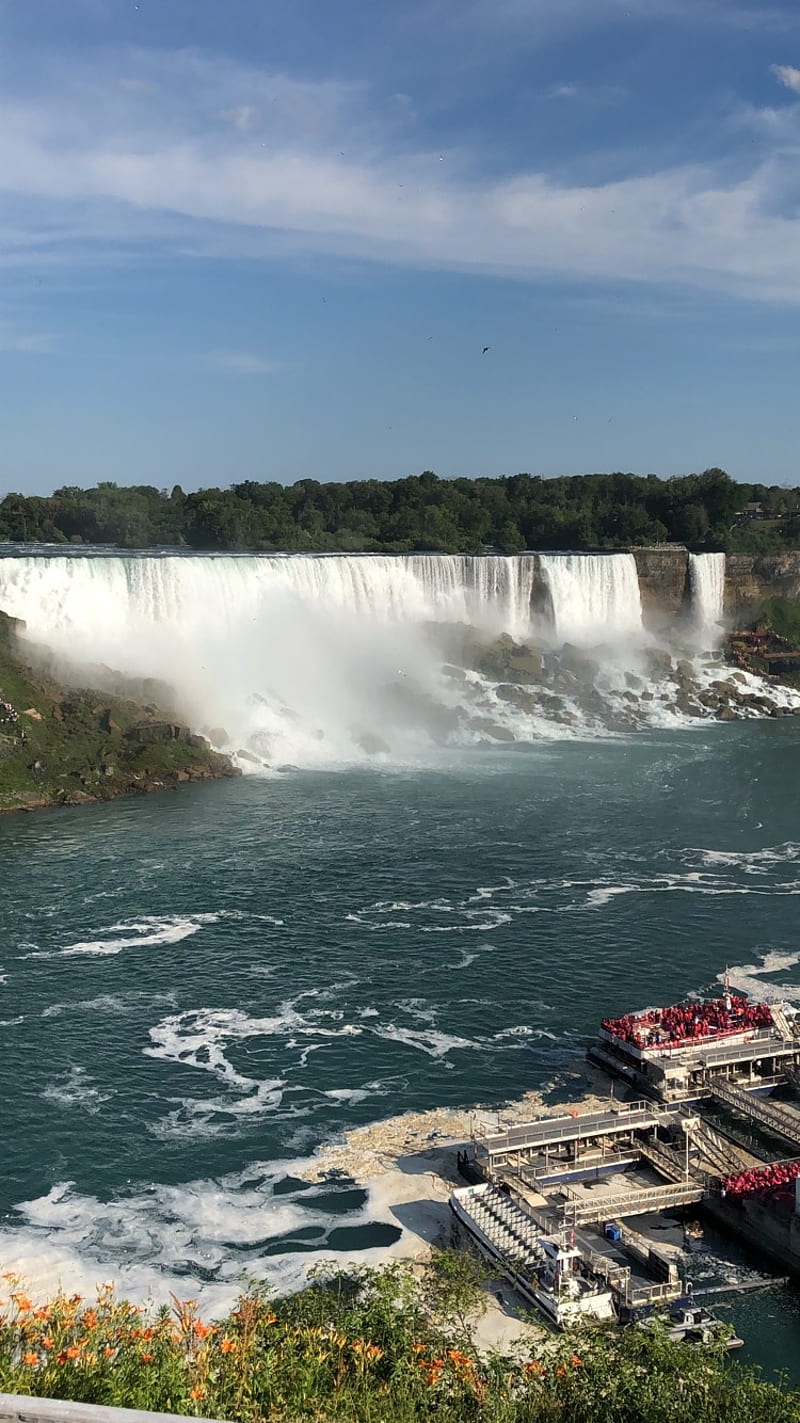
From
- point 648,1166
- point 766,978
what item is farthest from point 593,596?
point 648,1166

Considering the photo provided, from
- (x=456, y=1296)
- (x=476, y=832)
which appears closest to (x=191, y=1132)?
(x=456, y=1296)

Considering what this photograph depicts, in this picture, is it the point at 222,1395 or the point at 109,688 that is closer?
the point at 222,1395

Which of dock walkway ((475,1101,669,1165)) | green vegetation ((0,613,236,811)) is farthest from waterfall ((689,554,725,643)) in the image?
dock walkway ((475,1101,669,1165))

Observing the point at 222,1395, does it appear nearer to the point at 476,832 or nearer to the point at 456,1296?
the point at 456,1296

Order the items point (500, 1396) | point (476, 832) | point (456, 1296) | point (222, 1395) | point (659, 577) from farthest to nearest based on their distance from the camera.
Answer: point (659, 577) < point (476, 832) < point (456, 1296) < point (500, 1396) < point (222, 1395)

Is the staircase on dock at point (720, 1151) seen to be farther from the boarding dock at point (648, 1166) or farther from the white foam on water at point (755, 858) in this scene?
the white foam on water at point (755, 858)

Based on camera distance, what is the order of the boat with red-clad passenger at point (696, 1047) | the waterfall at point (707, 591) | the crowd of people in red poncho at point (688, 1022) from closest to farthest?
1. the boat with red-clad passenger at point (696, 1047)
2. the crowd of people in red poncho at point (688, 1022)
3. the waterfall at point (707, 591)

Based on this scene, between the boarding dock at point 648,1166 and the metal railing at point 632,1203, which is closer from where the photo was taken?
the boarding dock at point 648,1166

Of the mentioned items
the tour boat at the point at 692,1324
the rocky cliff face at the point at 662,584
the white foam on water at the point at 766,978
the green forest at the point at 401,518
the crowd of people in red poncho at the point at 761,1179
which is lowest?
the tour boat at the point at 692,1324

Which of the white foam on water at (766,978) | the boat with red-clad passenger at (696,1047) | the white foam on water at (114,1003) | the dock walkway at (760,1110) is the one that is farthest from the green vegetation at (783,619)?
the white foam on water at (114,1003)
